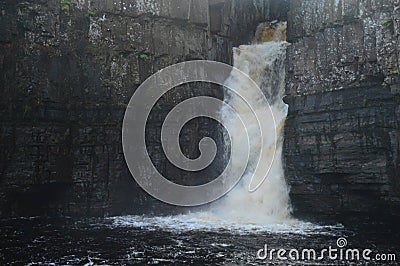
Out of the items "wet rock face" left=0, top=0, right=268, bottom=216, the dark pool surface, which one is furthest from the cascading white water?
"wet rock face" left=0, top=0, right=268, bottom=216

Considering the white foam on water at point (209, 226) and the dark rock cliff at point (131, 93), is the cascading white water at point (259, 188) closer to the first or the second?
the white foam on water at point (209, 226)

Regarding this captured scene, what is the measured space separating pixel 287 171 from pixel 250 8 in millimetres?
10520

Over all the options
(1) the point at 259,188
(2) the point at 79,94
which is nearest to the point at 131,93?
(2) the point at 79,94

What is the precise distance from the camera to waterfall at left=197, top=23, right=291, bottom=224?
20.0 m

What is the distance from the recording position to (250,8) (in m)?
25.9

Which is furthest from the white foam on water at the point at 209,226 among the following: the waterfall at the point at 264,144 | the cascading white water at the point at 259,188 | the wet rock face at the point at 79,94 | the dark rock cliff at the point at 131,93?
the wet rock face at the point at 79,94

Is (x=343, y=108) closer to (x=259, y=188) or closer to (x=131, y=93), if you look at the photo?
(x=259, y=188)

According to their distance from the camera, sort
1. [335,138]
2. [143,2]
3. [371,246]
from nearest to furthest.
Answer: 1. [371,246]
2. [335,138]
3. [143,2]

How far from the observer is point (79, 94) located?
20.3 meters

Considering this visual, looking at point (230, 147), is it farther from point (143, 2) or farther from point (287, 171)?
point (143, 2)

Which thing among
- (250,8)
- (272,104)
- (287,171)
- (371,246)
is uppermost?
(250,8)

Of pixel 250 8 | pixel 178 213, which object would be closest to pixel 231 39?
pixel 250 8

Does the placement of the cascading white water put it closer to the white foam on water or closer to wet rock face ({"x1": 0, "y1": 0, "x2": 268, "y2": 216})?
the white foam on water

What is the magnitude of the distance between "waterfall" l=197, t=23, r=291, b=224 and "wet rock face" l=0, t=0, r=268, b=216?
2369 millimetres
